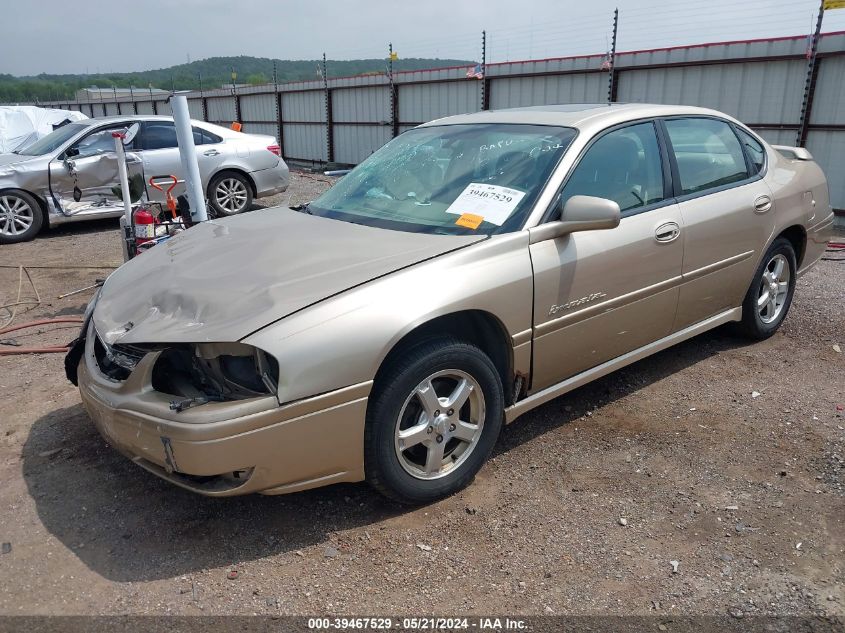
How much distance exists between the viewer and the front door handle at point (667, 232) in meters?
3.65

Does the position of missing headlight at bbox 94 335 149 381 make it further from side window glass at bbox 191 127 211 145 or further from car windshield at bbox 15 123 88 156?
A: side window glass at bbox 191 127 211 145

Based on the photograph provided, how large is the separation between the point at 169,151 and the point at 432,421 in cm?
838

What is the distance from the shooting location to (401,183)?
3789 millimetres

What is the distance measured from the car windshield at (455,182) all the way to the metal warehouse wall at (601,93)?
7.97 m

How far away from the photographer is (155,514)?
2.94 m

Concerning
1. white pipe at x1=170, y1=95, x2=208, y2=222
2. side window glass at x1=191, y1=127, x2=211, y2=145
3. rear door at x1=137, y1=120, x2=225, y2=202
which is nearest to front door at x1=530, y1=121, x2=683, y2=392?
white pipe at x1=170, y1=95, x2=208, y2=222

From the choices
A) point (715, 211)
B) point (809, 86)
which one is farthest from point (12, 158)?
point (809, 86)

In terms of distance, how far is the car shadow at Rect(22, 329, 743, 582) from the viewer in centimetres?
268

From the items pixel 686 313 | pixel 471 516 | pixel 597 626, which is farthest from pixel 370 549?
pixel 686 313

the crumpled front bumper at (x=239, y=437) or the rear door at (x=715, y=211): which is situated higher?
the rear door at (x=715, y=211)

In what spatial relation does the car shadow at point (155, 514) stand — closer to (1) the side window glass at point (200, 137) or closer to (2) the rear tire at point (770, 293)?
(2) the rear tire at point (770, 293)

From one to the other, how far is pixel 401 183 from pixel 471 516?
6.13ft

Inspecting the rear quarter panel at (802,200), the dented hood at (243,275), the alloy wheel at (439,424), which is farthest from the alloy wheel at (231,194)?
the alloy wheel at (439,424)

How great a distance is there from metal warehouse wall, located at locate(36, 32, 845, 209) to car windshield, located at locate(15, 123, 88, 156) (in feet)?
26.5
